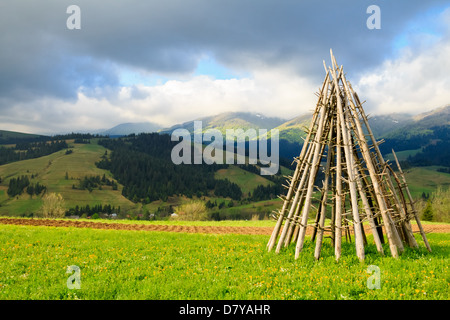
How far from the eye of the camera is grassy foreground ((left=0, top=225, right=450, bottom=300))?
22.9 feet

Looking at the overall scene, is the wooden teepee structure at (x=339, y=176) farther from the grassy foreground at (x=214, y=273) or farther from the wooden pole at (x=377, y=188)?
the grassy foreground at (x=214, y=273)

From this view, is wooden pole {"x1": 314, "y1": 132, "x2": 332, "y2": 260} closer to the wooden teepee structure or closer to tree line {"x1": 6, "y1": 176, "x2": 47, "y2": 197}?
the wooden teepee structure

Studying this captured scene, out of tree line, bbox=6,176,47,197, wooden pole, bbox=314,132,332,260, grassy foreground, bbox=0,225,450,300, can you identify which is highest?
wooden pole, bbox=314,132,332,260

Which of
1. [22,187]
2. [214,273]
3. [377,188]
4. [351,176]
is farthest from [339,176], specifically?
[22,187]

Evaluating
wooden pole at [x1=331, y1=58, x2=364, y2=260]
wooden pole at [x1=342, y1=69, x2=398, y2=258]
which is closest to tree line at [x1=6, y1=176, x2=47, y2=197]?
wooden pole at [x1=331, y1=58, x2=364, y2=260]

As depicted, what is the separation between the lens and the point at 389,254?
9.79 meters

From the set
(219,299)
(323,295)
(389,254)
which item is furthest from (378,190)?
(219,299)

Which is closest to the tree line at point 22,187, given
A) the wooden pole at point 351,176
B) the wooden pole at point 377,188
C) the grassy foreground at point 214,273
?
the grassy foreground at point 214,273

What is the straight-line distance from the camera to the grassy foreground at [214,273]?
697 cm

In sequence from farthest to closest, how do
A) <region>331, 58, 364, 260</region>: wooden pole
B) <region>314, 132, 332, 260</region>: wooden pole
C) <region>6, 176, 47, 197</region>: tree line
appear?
<region>6, 176, 47, 197</region>: tree line → <region>314, 132, 332, 260</region>: wooden pole → <region>331, 58, 364, 260</region>: wooden pole

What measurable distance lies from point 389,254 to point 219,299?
664 cm

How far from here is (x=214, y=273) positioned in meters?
8.53
